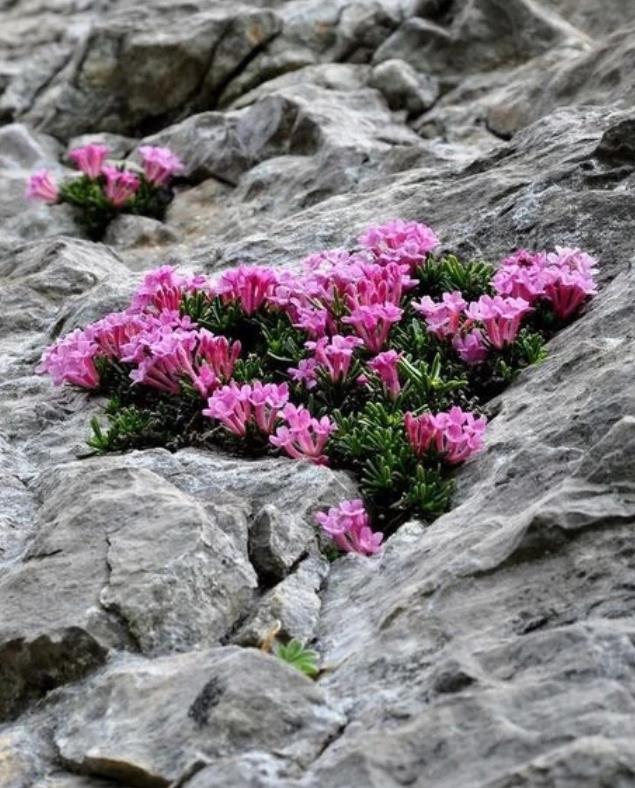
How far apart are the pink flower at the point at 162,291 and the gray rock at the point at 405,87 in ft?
20.7

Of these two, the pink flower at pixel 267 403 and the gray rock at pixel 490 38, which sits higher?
the gray rock at pixel 490 38

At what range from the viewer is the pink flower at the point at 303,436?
19.4 feet

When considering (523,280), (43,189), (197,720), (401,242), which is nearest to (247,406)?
(523,280)

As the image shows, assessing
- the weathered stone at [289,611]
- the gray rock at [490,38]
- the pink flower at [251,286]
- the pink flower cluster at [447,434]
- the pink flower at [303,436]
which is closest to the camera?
the weathered stone at [289,611]

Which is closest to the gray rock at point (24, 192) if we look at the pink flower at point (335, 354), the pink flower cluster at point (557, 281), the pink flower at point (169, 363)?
the pink flower at point (169, 363)

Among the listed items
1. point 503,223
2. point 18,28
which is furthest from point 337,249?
point 18,28

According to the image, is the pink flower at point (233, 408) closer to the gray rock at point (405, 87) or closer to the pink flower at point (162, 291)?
the pink flower at point (162, 291)

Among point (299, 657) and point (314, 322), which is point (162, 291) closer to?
point (314, 322)

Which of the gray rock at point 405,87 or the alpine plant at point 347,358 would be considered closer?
the alpine plant at point 347,358

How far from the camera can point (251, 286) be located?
24.4ft

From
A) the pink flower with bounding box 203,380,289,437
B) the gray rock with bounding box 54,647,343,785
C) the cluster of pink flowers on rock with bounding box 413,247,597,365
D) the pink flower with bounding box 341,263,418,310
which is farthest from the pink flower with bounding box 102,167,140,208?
the gray rock with bounding box 54,647,343,785

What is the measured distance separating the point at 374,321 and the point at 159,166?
6457mm

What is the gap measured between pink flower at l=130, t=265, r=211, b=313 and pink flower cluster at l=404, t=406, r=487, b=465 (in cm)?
238

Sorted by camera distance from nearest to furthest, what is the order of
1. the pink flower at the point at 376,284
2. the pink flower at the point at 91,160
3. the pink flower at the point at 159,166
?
the pink flower at the point at 376,284 < the pink flower at the point at 91,160 < the pink flower at the point at 159,166
